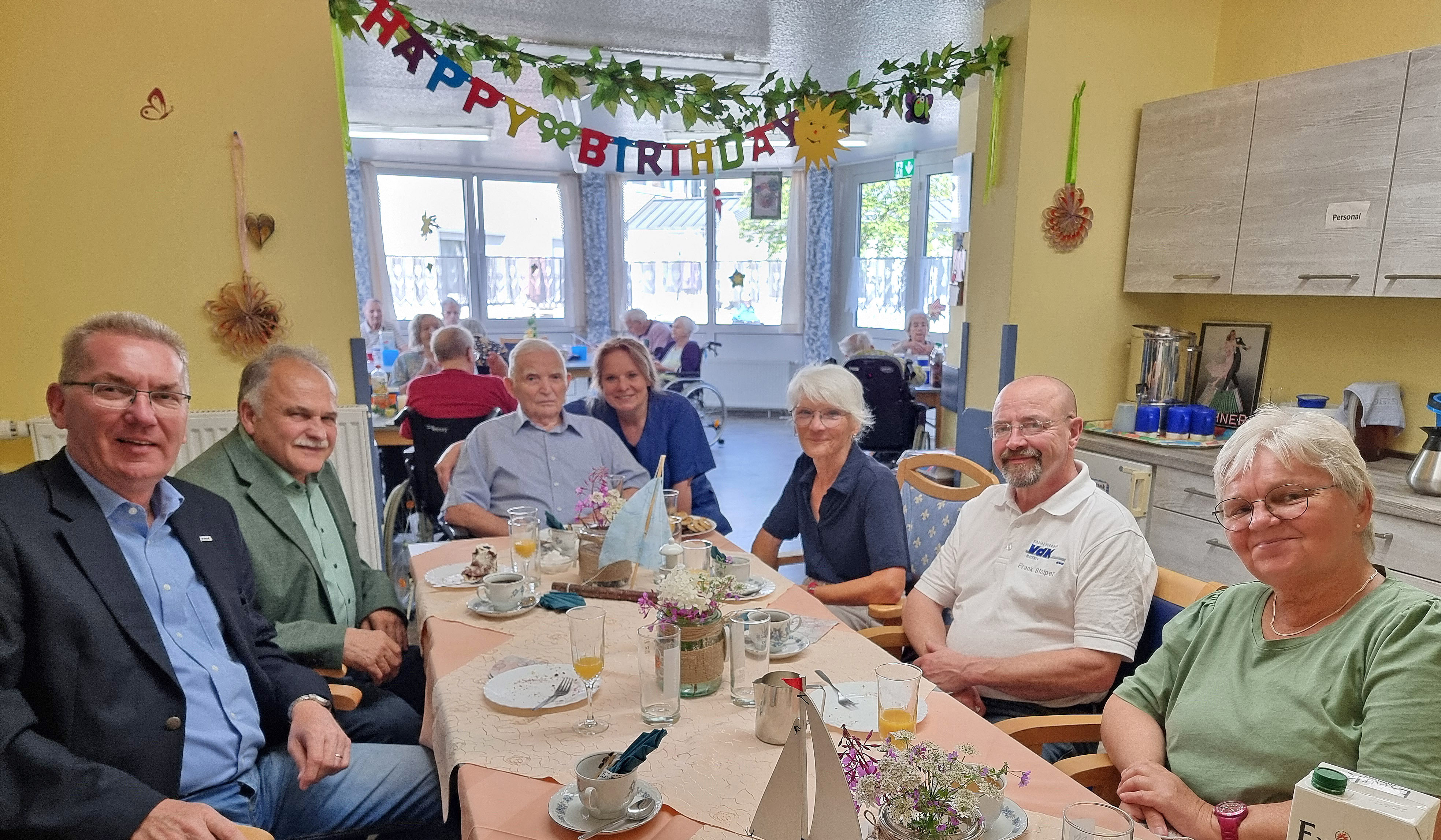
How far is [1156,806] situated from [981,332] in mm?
2716

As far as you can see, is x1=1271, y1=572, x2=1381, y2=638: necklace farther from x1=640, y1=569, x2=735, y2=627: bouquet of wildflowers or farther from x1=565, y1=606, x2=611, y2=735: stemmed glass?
x1=565, y1=606, x2=611, y2=735: stemmed glass

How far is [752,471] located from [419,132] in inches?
161

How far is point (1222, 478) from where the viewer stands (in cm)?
143

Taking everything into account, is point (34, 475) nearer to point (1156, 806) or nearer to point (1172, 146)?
point (1156, 806)

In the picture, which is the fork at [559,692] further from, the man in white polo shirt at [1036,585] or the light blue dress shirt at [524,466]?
the light blue dress shirt at [524,466]

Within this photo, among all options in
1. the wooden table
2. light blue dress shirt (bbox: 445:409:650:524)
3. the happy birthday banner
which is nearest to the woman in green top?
the wooden table

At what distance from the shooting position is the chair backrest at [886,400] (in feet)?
18.2

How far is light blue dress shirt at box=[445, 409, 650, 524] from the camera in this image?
286 cm

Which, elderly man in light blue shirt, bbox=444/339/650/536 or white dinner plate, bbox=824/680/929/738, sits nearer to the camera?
white dinner plate, bbox=824/680/929/738

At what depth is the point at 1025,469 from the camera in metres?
1.97

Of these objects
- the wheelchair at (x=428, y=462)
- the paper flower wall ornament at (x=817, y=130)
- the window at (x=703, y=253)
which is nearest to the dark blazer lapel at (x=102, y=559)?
the wheelchair at (x=428, y=462)

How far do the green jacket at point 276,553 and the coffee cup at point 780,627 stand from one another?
1.02 m

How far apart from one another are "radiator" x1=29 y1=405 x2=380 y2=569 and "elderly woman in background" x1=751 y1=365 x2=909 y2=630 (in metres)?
1.60

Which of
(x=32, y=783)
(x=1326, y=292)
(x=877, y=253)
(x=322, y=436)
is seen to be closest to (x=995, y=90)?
(x=1326, y=292)
